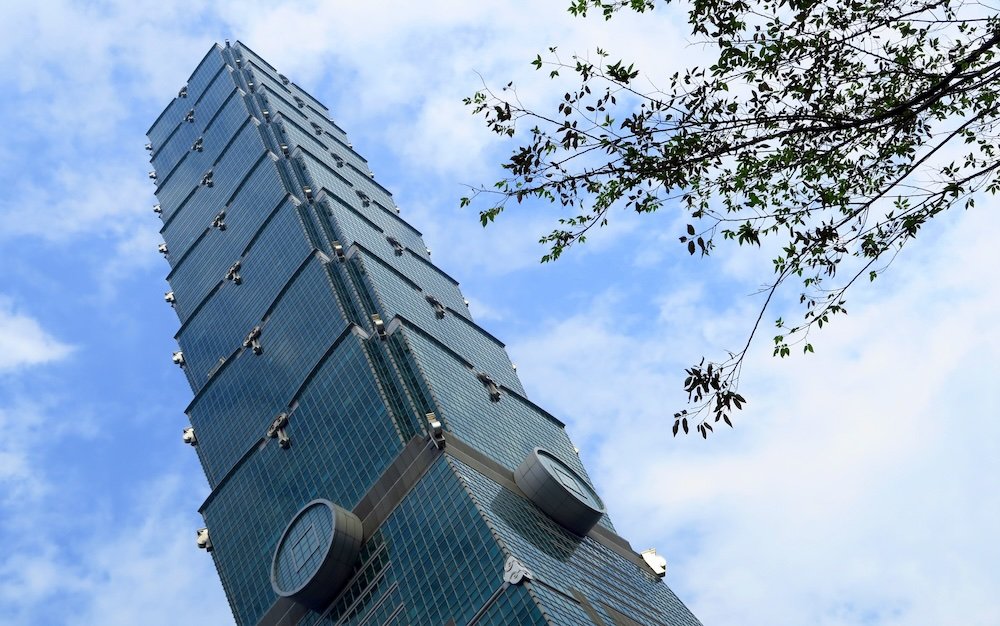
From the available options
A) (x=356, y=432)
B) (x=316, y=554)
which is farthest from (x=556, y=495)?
(x=316, y=554)

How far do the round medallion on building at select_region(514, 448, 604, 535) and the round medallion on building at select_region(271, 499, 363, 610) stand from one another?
13.8m

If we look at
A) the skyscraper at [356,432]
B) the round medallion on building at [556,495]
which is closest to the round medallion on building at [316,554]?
the skyscraper at [356,432]

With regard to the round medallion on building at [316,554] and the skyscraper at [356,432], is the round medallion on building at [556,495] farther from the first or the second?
the round medallion on building at [316,554]

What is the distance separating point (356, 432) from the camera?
99.9 meters

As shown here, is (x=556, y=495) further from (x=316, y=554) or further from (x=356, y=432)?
(x=316, y=554)

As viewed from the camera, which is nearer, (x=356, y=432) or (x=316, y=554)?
(x=316, y=554)

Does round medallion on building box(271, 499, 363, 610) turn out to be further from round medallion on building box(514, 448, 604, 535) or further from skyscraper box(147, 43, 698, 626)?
round medallion on building box(514, 448, 604, 535)

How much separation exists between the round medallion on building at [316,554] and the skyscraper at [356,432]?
17cm

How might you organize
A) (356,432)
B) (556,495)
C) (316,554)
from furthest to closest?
(356,432), (556,495), (316,554)

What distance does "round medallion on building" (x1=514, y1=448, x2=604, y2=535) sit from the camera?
92250mm

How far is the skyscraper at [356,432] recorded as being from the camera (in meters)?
83.9

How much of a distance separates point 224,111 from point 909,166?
155 metres

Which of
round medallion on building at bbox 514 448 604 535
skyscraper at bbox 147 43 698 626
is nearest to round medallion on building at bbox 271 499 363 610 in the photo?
skyscraper at bbox 147 43 698 626

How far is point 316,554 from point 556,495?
19.0m
